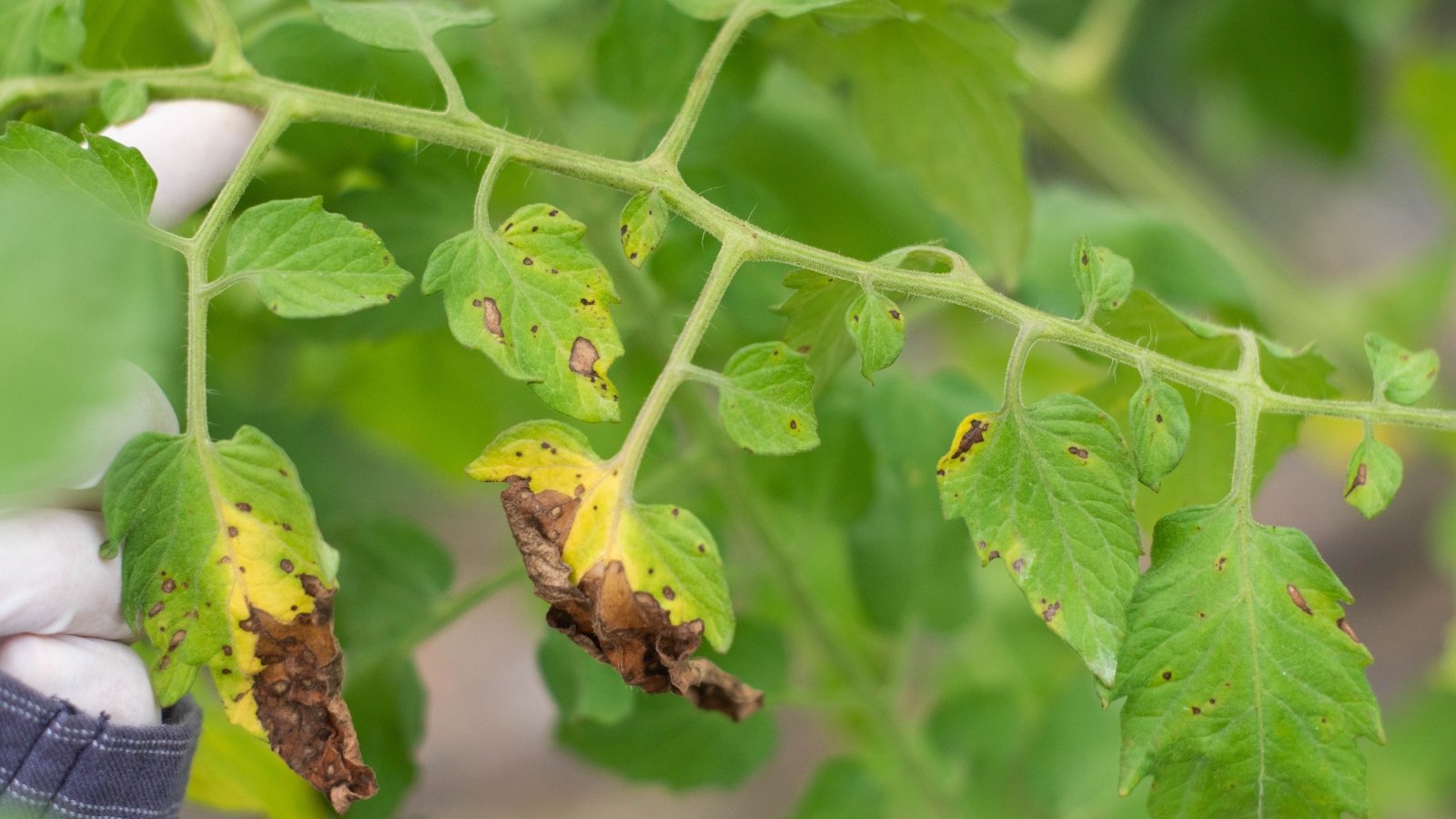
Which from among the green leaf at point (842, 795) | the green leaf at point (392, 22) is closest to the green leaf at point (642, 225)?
the green leaf at point (392, 22)

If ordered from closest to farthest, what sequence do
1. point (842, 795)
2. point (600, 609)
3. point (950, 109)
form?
point (600, 609) < point (950, 109) < point (842, 795)

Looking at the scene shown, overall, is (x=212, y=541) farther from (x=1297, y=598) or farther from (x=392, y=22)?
(x=1297, y=598)

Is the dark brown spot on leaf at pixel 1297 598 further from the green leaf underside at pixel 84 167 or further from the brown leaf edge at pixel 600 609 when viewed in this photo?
the green leaf underside at pixel 84 167

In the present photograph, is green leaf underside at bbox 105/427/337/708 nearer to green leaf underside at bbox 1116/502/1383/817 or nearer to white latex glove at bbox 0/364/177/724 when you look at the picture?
white latex glove at bbox 0/364/177/724

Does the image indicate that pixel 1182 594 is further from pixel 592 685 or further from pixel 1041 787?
pixel 1041 787

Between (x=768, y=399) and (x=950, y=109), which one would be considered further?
(x=950, y=109)

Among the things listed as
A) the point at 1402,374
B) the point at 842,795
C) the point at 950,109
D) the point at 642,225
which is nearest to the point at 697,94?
the point at 642,225
